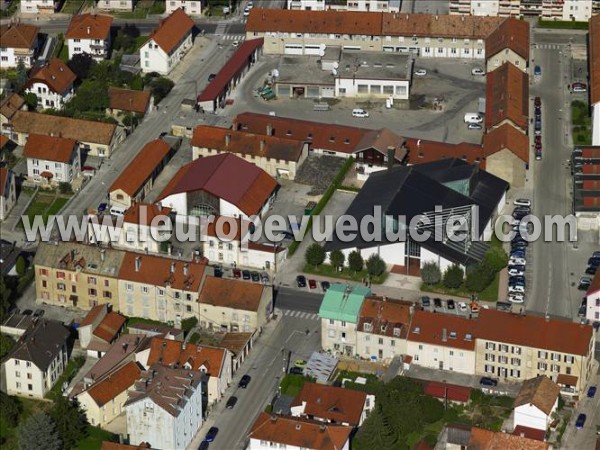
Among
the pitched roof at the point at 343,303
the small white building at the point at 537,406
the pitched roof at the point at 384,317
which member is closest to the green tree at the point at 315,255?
the pitched roof at the point at 343,303

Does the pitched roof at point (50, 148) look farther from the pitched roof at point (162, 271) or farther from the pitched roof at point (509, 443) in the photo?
the pitched roof at point (509, 443)

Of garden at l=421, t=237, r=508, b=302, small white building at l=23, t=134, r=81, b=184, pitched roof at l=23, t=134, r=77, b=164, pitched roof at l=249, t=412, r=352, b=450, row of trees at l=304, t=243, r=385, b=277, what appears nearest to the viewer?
pitched roof at l=249, t=412, r=352, b=450

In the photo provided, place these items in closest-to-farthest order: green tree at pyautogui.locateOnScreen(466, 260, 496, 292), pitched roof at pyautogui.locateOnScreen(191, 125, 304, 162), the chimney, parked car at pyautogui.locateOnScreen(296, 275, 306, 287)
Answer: green tree at pyautogui.locateOnScreen(466, 260, 496, 292) → parked car at pyautogui.locateOnScreen(296, 275, 306, 287) → the chimney → pitched roof at pyautogui.locateOnScreen(191, 125, 304, 162)

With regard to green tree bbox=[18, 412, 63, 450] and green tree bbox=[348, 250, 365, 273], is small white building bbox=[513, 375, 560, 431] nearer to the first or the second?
green tree bbox=[348, 250, 365, 273]

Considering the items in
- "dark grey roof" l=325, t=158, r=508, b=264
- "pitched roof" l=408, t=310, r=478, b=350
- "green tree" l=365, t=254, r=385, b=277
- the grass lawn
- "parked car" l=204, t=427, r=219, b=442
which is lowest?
"parked car" l=204, t=427, r=219, b=442

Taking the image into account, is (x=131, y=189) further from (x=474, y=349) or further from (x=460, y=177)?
(x=474, y=349)

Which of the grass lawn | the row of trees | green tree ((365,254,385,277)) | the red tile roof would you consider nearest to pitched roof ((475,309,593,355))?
the red tile roof

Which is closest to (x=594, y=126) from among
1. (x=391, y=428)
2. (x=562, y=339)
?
(x=562, y=339)
